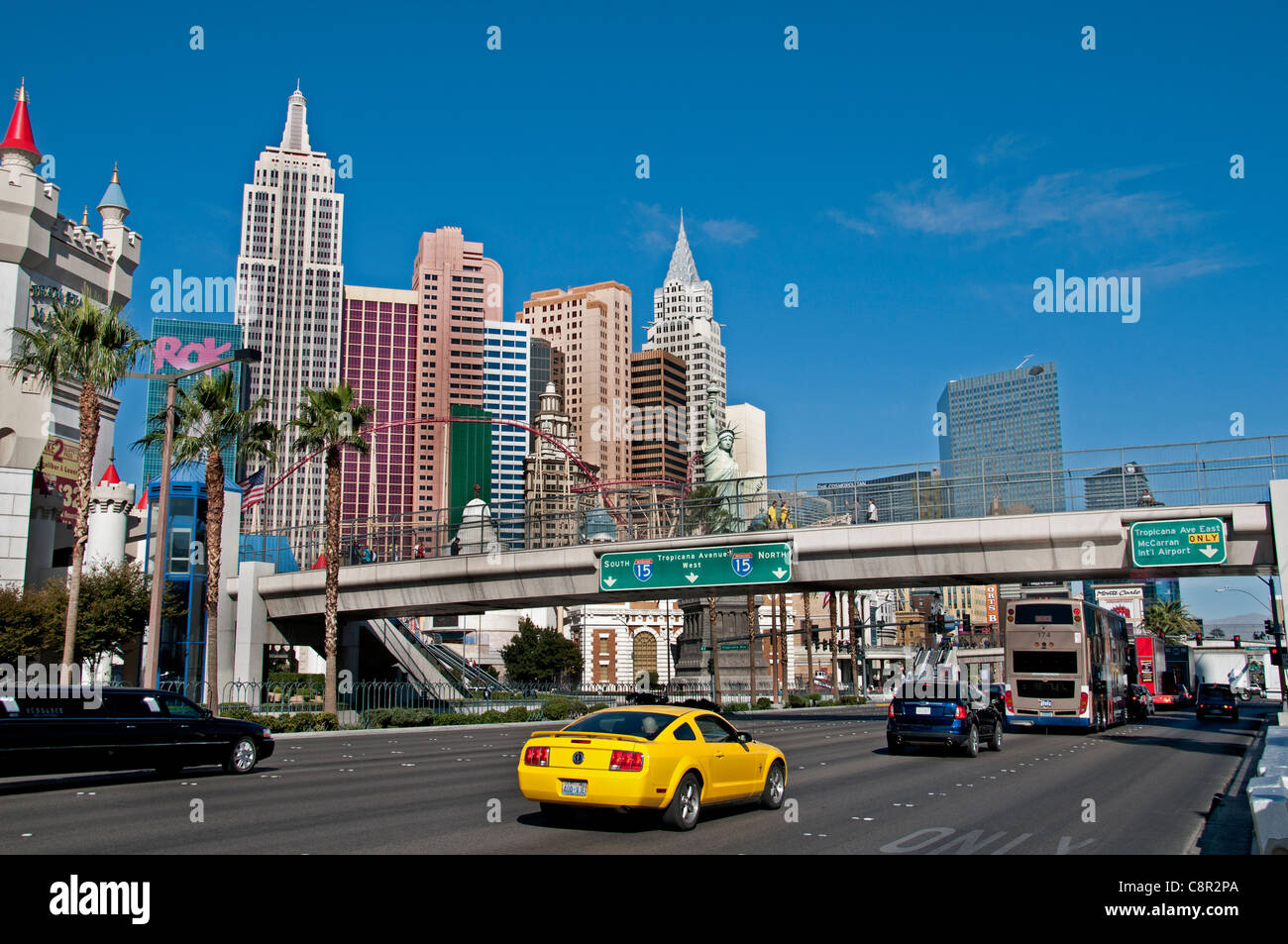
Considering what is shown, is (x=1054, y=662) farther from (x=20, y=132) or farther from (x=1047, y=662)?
(x=20, y=132)

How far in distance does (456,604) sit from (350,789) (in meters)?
22.4

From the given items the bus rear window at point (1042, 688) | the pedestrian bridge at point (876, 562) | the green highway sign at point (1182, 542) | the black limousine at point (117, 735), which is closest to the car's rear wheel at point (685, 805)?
the black limousine at point (117, 735)

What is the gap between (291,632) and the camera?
4666 centimetres

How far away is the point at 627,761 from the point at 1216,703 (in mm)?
46728

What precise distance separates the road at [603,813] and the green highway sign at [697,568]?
28.6 feet

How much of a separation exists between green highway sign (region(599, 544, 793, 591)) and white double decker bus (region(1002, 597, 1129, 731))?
26.0 ft

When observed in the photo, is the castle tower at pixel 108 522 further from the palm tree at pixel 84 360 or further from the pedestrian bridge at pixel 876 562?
the palm tree at pixel 84 360

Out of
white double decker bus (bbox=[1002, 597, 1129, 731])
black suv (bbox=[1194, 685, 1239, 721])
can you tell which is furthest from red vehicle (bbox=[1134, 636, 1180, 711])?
white double decker bus (bbox=[1002, 597, 1129, 731])

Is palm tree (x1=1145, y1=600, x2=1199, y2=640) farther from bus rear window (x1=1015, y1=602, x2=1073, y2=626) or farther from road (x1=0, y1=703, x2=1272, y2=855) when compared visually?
road (x1=0, y1=703, x2=1272, y2=855)

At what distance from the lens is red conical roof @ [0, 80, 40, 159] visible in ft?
168

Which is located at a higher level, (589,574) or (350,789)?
(589,574)
